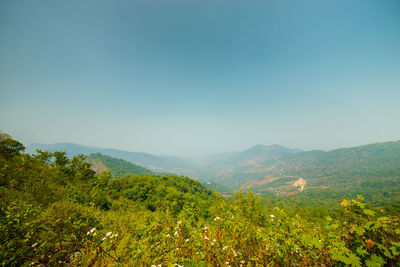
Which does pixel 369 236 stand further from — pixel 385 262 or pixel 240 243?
pixel 240 243

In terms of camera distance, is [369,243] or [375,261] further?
[369,243]

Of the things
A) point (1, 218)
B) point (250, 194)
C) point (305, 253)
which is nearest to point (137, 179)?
point (250, 194)

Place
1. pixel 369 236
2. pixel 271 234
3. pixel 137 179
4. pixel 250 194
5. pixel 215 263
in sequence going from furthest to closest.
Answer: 1. pixel 137 179
2. pixel 250 194
3. pixel 271 234
4. pixel 215 263
5. pixel 369 236

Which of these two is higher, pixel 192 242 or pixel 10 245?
pixel 10 245

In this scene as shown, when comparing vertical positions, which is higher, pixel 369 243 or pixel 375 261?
pixel 369 243

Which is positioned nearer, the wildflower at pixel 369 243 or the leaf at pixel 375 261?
the leaf at pixel 375 261

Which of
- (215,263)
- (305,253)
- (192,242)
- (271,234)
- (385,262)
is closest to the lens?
(385,262)

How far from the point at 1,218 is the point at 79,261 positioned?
2.78m

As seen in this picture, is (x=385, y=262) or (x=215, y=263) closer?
(x=385, y=262)

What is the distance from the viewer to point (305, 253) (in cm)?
343

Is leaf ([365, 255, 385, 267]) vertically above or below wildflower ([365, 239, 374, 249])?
below

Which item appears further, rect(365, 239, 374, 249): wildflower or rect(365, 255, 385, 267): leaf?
rect(365, 239, 374, 249): wildflower

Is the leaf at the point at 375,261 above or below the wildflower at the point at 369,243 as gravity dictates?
below

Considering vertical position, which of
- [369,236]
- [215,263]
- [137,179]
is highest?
[369,236]
